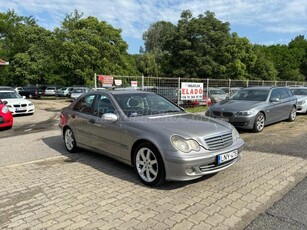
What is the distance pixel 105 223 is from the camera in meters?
3.35

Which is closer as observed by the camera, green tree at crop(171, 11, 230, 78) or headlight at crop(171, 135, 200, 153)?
headlight at crop(171, 135, 200, 153)

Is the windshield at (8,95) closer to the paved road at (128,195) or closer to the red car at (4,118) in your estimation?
the red car at (4,118)

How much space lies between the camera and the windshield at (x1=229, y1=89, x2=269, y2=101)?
9.73 metres

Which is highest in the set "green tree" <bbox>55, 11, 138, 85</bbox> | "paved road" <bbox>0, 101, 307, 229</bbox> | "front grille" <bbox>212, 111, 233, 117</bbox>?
"green tree" <bbox>55, 11, 138, 85</bbox>

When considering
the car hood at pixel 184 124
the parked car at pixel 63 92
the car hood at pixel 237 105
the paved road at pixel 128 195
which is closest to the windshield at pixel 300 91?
the car hood at pixel 237 105

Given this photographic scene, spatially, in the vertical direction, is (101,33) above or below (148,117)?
above

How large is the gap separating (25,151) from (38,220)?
12.7 ft

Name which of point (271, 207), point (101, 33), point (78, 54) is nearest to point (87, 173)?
point (271, 207)

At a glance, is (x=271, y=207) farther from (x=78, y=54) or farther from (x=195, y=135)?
(x=78, y=54)

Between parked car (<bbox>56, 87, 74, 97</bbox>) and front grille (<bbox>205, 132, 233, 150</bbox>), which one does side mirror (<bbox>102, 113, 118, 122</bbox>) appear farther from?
parked car (<bbox>56, 87, 74, 97</bbox>)

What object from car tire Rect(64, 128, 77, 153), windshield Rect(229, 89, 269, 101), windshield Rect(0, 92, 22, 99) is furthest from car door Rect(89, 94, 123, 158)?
windshield Rect(0, 92, 22, 99)

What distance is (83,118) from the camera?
588 centimetres

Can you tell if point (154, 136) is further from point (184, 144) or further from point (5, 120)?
point (5, 120)

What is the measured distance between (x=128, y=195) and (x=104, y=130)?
1.50m
